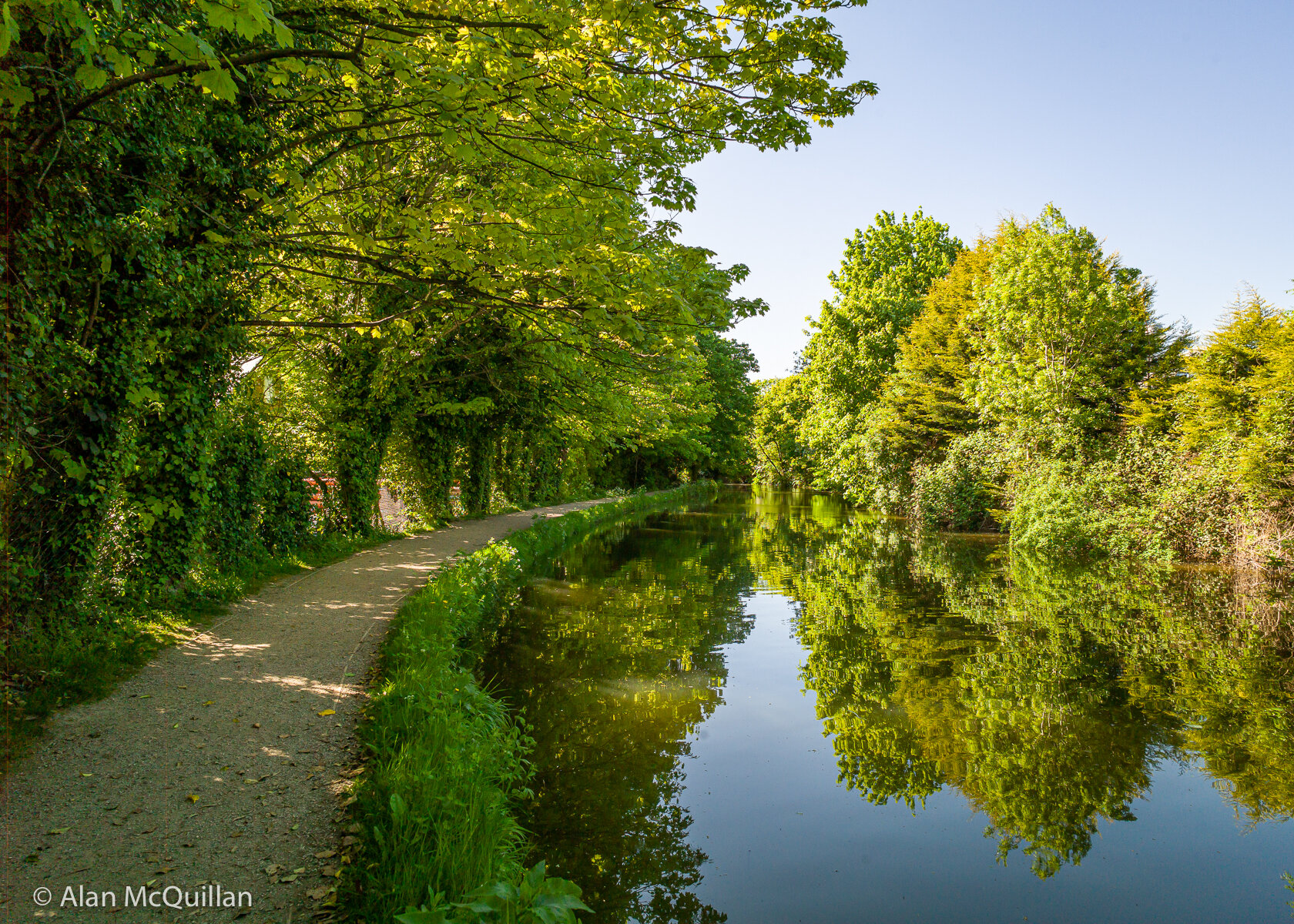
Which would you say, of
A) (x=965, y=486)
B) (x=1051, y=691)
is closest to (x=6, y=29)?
(x=1051, y=691)

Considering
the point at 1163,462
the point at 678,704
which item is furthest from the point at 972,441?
the point at 678,704

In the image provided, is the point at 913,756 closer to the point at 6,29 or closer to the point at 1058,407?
the point at 6,29

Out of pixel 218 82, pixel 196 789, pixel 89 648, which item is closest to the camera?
pixel 218 82

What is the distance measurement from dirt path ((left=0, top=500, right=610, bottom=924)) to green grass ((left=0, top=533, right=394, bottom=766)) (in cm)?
16

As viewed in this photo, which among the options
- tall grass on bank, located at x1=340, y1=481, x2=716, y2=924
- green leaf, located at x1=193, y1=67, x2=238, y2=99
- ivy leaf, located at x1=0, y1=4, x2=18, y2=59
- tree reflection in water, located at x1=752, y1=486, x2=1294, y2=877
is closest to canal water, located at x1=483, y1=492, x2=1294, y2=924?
tree reflection in water, located at x1=752, y1=486, x2=1294, y2=877

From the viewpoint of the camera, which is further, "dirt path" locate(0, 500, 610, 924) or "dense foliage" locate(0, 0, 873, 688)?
"dense foliage" locate(0, 0, 873, 688)

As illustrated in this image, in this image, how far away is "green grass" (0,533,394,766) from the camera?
191 inches

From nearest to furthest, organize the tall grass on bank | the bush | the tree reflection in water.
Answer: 1. the tall grass on bank
2. the tree reflection in water
3. the bush

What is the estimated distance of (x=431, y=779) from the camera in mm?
4184

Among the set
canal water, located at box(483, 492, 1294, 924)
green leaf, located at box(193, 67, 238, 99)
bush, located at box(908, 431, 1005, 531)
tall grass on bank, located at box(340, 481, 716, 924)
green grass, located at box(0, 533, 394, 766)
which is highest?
green leaf, located at box(193, 67, 238, 99)

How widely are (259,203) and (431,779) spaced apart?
6148 millimetres

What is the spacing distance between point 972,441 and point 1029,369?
3.35 m

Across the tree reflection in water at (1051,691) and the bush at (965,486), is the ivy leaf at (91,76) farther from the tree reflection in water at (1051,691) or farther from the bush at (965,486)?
the bush at (965,486)

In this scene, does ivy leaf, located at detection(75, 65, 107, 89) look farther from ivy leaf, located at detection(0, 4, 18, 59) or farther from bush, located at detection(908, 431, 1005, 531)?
bush, located at detection(908, 431, 1005, 531)
